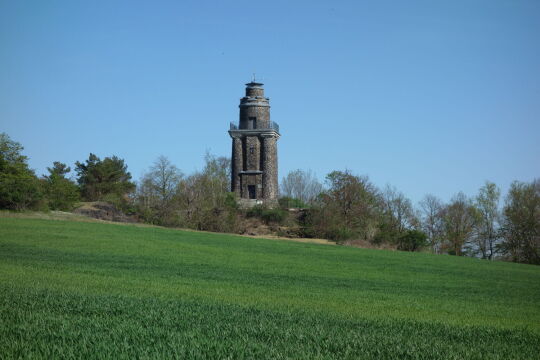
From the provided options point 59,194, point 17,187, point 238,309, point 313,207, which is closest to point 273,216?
point 313,207

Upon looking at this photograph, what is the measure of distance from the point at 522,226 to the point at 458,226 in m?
15.8

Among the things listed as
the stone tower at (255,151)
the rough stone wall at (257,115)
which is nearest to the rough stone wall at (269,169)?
the stone tower at (255,151)

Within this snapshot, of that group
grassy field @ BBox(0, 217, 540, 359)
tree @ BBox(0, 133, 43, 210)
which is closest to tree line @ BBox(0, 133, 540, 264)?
tree @ BBox(0, 133, 43, 210)

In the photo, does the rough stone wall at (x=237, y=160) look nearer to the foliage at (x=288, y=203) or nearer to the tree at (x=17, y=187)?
the foliage at (x=288, y=203)

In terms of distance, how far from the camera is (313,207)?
69625 millimetres

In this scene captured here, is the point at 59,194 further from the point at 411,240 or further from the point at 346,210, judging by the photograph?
the point at 411,240

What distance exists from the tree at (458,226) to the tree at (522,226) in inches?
335

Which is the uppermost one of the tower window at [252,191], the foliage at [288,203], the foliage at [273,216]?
the tower window at [252,191]

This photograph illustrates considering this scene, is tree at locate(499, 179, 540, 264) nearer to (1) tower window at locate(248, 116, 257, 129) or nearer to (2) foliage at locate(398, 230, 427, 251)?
(2) foliage at locate(398, 230, 427, 251)

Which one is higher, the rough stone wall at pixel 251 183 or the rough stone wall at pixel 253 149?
the rough stone wall at pixel 253 149

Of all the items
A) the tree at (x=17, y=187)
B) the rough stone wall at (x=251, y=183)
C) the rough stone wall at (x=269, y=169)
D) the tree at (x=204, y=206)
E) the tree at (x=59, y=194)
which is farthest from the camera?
the rough stone wall at (x=251, y=183)

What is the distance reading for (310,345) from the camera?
8625 mm

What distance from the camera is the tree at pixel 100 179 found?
8350 centimetres

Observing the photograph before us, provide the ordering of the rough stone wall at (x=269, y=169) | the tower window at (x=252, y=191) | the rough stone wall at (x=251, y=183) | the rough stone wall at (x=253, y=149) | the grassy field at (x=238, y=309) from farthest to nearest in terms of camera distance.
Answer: the rough stone wall at (x=253, y=149) < the tower window at (x=252, y=191) < the rough stone wall at (x=251, y=183) < the rough stone wall at (x=269, y=169) < the grassy field at (x=238, y=309)
